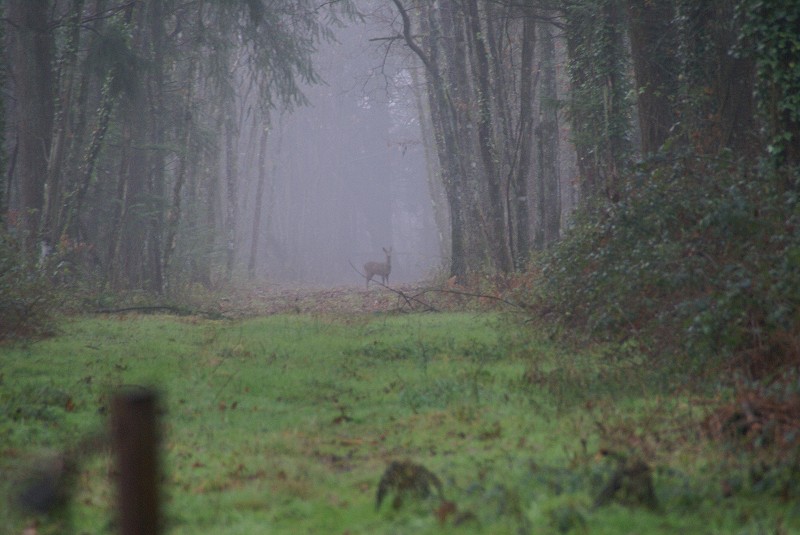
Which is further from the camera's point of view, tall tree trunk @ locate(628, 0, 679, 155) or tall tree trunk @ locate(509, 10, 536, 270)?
tall tree trunk @ locate(509, 10, 536, 270)

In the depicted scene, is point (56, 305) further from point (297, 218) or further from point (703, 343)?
point (297, 218)

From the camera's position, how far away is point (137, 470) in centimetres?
151

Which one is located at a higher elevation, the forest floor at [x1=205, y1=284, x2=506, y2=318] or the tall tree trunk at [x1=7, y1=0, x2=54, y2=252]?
the tall tree trunk at [x1=7, y1=0, x2=54, y2=252]

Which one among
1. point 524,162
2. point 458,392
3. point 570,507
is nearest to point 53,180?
point 524,162

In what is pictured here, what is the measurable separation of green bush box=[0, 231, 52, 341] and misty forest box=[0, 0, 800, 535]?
53mm

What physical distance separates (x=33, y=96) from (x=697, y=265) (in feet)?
50.7

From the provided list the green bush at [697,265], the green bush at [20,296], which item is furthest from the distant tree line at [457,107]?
the green bush at [20,296]

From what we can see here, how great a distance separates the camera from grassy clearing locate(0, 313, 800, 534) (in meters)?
4.52

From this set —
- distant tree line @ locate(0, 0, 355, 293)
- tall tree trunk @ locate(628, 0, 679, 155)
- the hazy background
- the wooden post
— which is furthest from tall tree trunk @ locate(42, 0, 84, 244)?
the hazy background

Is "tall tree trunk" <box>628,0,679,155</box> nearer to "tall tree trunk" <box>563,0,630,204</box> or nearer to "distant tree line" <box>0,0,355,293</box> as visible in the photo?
"tall tree trunk" <box>563,0,630,204</box>

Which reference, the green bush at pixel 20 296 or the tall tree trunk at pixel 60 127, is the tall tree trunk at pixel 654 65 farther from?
the tall tree trunk at pixel 60 127

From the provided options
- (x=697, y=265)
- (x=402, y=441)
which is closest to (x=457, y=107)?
(x=697, y=265)

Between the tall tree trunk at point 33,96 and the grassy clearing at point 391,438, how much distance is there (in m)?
7.79

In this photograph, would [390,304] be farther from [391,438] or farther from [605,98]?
[391,438]
